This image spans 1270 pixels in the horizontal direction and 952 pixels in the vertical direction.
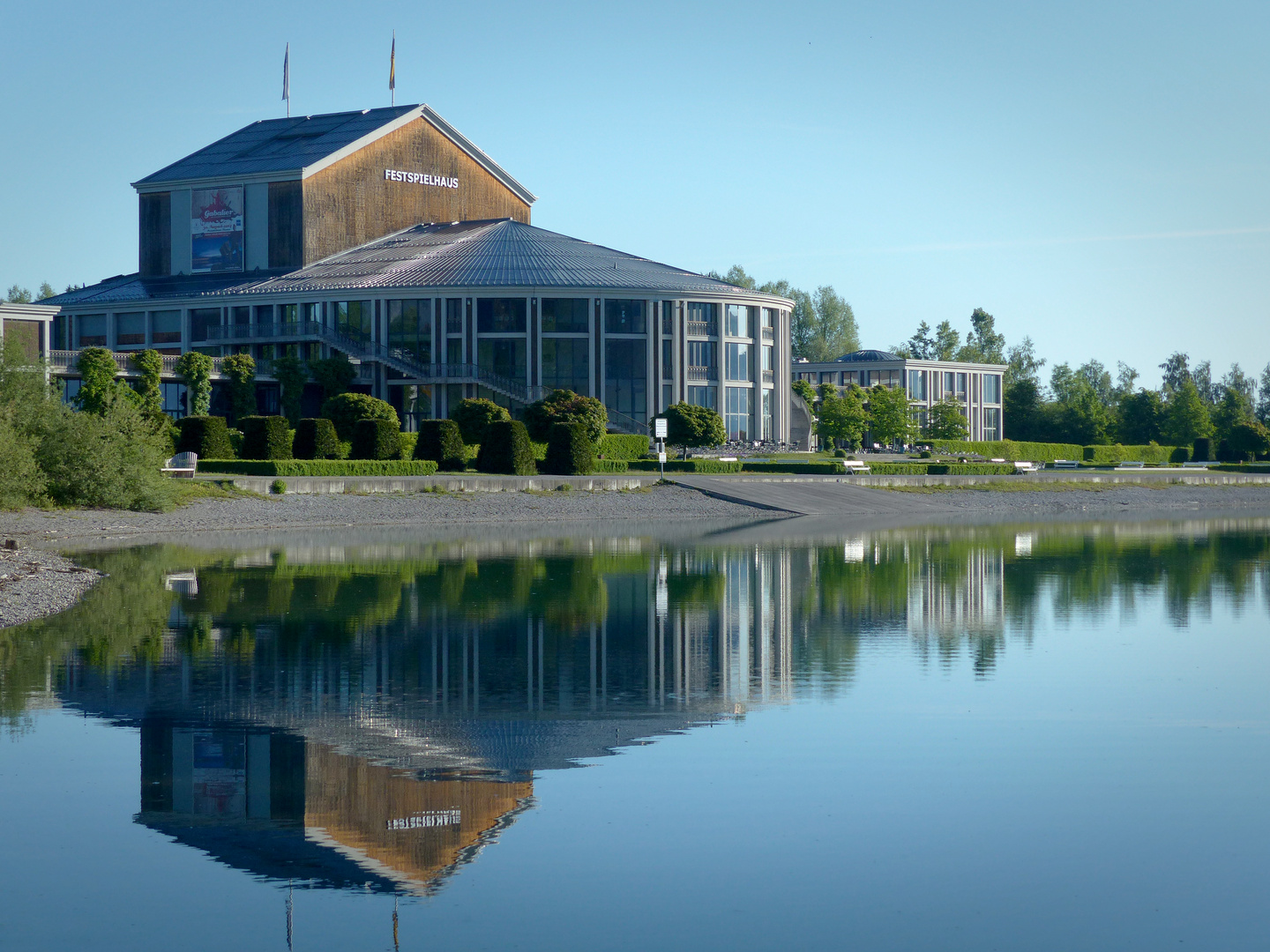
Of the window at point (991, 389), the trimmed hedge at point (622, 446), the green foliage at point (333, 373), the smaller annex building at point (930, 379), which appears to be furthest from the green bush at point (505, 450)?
the window at point (991, 389)

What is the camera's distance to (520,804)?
9086 millimetres

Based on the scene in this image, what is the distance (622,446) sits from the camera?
63.1m

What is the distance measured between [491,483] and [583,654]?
31364 mm

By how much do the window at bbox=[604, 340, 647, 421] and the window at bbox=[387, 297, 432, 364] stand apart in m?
9.39

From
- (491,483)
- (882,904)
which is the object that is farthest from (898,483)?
(882,904)

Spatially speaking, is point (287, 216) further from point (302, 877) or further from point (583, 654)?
point (302, 877)

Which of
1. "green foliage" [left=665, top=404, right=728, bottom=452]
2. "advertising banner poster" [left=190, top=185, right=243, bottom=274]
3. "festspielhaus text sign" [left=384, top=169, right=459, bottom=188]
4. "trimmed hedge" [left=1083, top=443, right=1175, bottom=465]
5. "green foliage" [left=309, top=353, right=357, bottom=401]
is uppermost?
"festspielhaus text sign" [left=384, top=169, right=459, bottom=188]

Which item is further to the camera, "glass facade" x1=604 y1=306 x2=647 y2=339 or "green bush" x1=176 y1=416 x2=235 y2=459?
"glass facade" x1=604 y1=306 x2=647 y2=339

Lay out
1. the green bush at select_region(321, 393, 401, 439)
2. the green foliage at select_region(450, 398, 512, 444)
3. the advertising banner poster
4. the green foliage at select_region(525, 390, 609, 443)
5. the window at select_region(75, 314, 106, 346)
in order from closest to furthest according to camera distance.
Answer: the green bush at select_region(321, 393, 401, 439) < the green foliage at select_region(450, 398, 512, 444) < the green foliage at select_region(525, 390, 609, 443) < the window at select_region(75, 314, 106, 346) < the advertising banner poster

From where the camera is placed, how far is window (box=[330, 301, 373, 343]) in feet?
255

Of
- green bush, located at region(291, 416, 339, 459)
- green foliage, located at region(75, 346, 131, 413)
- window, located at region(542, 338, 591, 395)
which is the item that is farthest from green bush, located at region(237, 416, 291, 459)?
window, located at region(542, 338, 591, 395)

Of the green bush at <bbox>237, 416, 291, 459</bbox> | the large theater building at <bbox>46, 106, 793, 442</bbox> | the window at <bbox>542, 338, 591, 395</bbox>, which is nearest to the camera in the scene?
the green bush at <bbox>237, 416, 291, 459</bbox>

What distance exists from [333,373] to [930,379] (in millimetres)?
60801

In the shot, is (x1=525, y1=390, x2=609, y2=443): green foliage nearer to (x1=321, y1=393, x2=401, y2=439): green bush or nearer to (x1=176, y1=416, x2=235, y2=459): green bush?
(x1=321, y1=393, x2=401, y2=439): green bush
